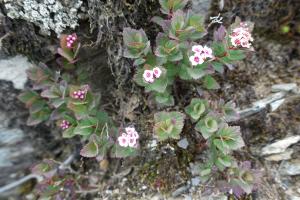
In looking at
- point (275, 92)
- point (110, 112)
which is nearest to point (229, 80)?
point (275, 92)

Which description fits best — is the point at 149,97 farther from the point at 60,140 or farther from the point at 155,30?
the point at 60,140

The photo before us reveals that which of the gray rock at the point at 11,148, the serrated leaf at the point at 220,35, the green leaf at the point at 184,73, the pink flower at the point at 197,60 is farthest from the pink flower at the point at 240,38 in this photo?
the gray rock at the point at 11,148

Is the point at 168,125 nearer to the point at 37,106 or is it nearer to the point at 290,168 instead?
the point at 290,168

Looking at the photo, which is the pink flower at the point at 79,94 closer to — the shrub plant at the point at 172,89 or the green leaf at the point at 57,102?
the shrub plant at the point at 172,89

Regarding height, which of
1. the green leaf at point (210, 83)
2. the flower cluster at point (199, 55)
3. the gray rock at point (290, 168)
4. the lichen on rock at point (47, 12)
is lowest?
the gray rock at point (290, 168)

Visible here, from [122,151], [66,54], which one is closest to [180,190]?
[122,151]


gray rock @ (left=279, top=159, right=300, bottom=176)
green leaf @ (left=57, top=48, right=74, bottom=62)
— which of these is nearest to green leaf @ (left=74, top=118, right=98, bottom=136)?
green leaf @ (left=57, top=48, right=74, bottom=62)
